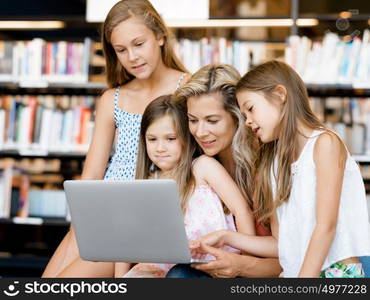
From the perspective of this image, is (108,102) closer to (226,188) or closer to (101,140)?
(101,140)

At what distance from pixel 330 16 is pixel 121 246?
3.05m

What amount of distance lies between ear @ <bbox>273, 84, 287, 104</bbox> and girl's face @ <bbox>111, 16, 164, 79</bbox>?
703 mm

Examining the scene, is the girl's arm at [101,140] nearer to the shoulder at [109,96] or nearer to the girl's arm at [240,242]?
the shoulder at [109,96]

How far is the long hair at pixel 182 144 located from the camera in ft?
7.64

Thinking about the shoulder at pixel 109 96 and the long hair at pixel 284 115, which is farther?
the shoulder at pixel 109 96

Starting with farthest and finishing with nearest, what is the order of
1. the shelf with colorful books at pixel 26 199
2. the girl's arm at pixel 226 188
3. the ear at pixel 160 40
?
the shelf with colorful books at pixel 26 199 < the ear at pixel 160 40 < the girl's arm at pixel 226 188

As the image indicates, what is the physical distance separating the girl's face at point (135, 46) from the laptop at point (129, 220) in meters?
0.77

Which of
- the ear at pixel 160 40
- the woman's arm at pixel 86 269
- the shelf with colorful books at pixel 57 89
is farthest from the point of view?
the shelf with colorful books at pixel 57 89

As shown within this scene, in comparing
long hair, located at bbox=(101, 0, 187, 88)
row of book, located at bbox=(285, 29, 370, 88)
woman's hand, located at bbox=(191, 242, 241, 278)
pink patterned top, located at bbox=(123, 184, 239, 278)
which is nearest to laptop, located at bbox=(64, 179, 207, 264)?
woman's hand, located at bbox=(191, 242, 241, 278)

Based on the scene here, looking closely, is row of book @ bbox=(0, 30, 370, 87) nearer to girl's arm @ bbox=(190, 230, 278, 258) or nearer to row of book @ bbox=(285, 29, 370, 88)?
row of book @ bbox=(285, 29, 370, 88)

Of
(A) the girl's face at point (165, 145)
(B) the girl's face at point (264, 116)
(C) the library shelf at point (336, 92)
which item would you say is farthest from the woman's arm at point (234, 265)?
(C) the library shelf at point (336, 92)

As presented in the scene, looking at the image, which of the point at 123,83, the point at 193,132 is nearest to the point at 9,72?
the point at 123,83

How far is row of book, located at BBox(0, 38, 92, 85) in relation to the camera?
4.88 metres

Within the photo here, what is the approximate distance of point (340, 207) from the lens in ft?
6.81
